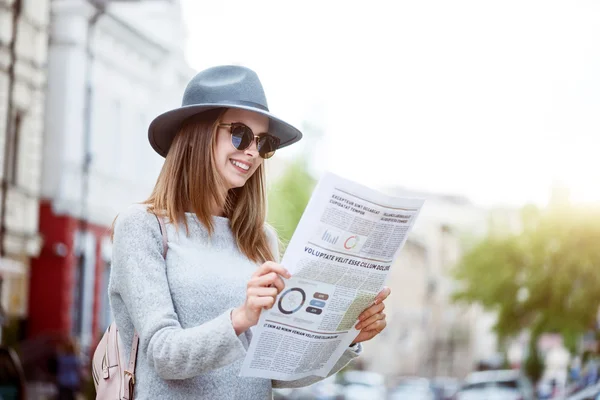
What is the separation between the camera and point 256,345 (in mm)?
2516

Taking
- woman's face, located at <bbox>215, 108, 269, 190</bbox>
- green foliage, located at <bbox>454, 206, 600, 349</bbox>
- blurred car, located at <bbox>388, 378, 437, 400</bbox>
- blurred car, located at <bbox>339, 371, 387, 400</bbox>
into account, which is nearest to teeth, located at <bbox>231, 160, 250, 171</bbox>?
woman's face, located at <bbox>215, 108, 269, 190</bbox>

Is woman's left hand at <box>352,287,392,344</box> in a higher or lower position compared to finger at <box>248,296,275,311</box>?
lower

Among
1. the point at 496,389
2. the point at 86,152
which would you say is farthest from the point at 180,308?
the point at 86,152

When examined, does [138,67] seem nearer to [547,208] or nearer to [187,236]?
[547,208]

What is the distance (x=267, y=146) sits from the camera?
112 inches

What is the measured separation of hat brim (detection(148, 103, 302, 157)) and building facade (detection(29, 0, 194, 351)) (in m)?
19.5

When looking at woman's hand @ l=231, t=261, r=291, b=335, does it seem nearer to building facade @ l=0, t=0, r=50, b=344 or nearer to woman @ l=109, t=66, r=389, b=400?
woman @ l=109, t=66, r=389, b=400

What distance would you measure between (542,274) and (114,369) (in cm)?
2741

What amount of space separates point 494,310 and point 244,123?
29.0 metres

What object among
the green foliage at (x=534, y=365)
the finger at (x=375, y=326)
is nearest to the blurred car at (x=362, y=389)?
the green foliage at (x=534, y=365)

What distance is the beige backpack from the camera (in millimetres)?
2570

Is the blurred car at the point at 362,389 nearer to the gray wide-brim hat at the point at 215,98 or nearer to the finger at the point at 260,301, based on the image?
the gray wide-brim hat at the point at 215,98

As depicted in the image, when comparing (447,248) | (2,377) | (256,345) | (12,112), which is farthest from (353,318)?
(447,248)

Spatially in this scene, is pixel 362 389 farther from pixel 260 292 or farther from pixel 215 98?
pixel 260 292
